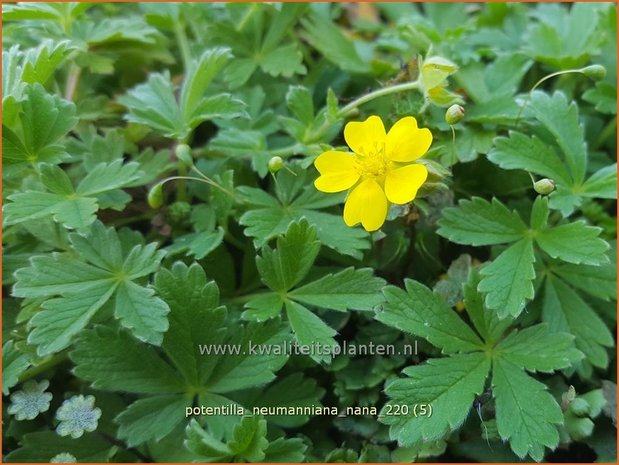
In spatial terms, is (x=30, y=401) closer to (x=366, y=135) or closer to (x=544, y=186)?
(x=366, y=135)

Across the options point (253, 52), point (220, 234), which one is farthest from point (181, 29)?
point (220, 234)

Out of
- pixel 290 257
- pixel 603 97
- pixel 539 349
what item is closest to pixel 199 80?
pixel 290 257

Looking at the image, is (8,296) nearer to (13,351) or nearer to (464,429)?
(13,351)

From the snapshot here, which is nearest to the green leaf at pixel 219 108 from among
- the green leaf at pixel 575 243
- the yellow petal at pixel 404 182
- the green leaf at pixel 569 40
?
the yellow petal at pixel 404 182

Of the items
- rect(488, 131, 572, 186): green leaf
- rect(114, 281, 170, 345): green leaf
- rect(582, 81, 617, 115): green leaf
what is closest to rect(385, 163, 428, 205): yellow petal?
rect(488, 131, 572, 186): green leaf

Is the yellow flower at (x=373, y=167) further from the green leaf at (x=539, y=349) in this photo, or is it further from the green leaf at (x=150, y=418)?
the green leaf at (x=150, y=418)
